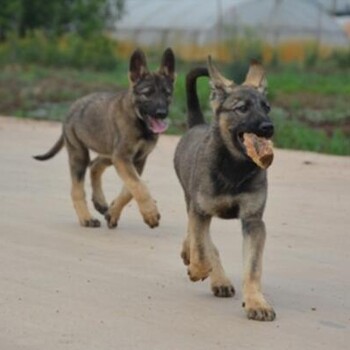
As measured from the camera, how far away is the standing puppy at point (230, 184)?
29.6 ft

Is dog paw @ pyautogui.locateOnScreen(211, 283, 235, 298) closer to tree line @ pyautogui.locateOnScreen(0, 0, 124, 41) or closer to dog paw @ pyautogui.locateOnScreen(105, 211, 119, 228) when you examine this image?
dog paw @ pyautogui.locateOnScreen(105, 211, 119, 228)

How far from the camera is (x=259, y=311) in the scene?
8.78 metres

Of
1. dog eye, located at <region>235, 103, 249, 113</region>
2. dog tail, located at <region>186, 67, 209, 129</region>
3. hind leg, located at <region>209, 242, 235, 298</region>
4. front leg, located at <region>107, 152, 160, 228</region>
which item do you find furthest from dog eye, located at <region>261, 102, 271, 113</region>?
front leg, located at <region>107, 152, 160, 228</region>

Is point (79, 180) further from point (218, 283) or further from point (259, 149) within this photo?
point (259, 149)

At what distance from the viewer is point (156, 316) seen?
349 inches

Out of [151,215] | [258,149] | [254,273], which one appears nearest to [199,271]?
[254,273]

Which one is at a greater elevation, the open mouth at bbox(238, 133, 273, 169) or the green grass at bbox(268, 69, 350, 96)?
the open mouth at bbox(238, 133, 273, 169)

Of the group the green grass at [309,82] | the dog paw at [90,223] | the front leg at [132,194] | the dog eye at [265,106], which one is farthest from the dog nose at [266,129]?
the green grass at [309,82]

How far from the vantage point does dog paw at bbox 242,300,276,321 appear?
345 inches

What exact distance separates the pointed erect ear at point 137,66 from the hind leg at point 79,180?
892mm

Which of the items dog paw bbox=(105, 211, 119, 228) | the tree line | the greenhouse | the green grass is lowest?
the greenhouse

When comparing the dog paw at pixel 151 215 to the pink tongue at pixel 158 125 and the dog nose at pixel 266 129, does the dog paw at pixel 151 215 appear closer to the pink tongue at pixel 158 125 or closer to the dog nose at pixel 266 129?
the pink tongue at pixel 158 125

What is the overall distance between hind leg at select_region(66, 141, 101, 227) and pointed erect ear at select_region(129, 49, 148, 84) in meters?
0.89

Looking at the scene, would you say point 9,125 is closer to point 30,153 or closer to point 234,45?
point 30,153
